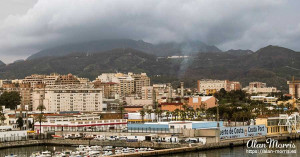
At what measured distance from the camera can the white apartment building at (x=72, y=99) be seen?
91125 mm

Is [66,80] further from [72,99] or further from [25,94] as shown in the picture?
[72,99]

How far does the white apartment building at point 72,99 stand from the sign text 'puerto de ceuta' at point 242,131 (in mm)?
48930

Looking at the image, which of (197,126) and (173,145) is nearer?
(173,145)

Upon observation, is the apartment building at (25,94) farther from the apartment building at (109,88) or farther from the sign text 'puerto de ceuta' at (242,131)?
the sign text 'puerto de ceuta' at (242,131)

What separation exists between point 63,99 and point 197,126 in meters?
48.8

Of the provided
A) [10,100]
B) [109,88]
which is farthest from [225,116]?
[109,88]

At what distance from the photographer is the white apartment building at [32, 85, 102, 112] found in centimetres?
9112

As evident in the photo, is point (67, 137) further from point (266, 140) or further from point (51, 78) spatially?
point (51, 78)

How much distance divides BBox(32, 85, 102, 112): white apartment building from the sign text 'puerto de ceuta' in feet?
161

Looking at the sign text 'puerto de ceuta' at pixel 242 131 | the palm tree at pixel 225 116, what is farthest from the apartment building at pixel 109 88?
the sign text 'puerto de ceuta' at pixel 242 131

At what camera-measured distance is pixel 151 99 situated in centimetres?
11131

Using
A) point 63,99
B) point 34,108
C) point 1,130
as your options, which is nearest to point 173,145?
point 1,130

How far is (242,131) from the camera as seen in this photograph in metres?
45.2

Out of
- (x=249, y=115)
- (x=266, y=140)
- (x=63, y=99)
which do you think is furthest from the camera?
(x=63, y=99)
